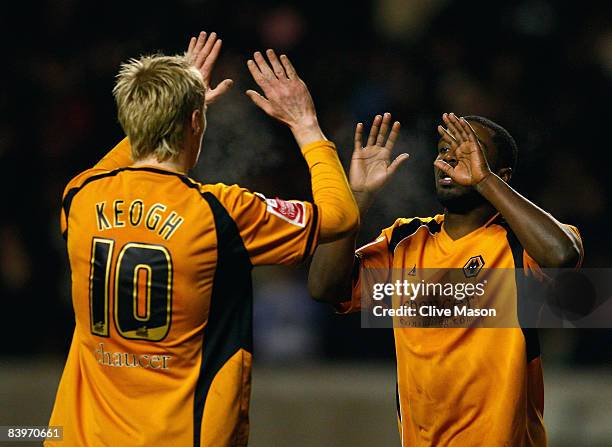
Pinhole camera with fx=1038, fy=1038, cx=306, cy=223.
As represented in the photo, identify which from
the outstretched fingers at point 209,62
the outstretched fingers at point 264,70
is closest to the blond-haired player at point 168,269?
the outstretched fingers at point 264,70

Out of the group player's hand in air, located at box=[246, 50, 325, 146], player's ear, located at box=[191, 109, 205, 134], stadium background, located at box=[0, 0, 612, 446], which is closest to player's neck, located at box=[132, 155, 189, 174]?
player's ear, located at box=[191, 109, 205, 134]

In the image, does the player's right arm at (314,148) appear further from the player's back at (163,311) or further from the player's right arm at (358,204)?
the player's right arm at (358,204)

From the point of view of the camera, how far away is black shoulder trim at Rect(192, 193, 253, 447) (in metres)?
3.13

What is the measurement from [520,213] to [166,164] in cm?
122

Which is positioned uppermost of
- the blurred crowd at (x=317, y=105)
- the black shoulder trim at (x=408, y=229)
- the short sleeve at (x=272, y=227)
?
the blurred crowd at (x=317, y=105)

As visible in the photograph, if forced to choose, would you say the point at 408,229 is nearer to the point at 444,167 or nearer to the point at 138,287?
the point at 444,167

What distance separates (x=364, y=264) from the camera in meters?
4.03

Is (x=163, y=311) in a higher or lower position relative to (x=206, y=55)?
lower

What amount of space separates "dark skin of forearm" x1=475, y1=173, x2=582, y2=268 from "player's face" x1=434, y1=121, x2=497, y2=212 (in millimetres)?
213

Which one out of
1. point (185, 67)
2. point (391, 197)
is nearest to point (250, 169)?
point (391, 197)

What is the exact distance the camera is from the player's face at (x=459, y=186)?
12.5ft

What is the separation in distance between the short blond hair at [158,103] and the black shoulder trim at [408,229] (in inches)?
44.4

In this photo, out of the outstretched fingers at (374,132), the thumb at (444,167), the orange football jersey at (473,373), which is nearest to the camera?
the orange football jersey at (473,373)

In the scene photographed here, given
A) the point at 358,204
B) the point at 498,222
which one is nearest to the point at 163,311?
the point at 358,204
